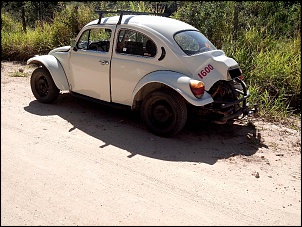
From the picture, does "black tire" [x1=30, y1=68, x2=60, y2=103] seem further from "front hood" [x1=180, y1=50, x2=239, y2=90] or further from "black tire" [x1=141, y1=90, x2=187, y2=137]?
"front hood" [x1=180, y1=50, x2=239, y2=90]

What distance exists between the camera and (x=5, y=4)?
1581cm

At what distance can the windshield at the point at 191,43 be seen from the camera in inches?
205

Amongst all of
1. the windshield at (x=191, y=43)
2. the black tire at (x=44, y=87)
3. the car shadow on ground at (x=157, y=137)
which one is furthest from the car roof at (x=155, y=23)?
the black tire at (x=44, y=87)

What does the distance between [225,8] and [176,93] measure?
498 cm

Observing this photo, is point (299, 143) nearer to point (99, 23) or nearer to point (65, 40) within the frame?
point (99, 23)

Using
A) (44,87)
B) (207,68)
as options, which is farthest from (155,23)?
(44,87)

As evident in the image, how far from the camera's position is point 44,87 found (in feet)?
22.0

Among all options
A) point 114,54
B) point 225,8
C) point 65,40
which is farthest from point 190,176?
point 65,40

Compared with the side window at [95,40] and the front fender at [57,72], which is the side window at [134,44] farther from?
the front fender at [57,72]

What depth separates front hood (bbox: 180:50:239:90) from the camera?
16.3 feet

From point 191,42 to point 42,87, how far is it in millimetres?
3167

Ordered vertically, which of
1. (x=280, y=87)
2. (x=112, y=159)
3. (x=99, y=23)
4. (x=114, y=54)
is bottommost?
(x=112, y=159)

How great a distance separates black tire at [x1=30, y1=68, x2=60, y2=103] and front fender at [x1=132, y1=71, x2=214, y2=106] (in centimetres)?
219

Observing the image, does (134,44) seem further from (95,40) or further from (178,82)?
(178,82)
